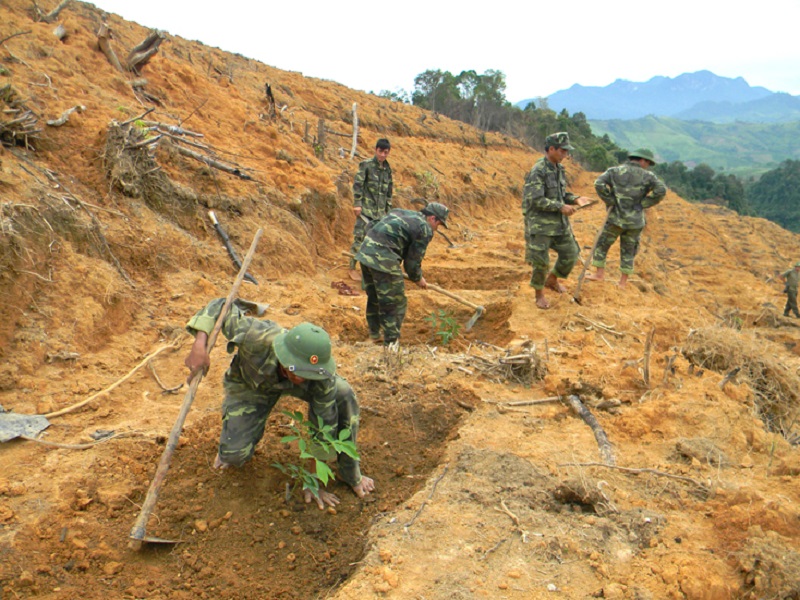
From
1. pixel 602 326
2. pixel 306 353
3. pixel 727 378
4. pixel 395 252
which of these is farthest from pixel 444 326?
pixel 306 353

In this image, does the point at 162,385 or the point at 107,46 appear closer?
the point at 162,385

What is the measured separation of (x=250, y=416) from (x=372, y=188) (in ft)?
13.7

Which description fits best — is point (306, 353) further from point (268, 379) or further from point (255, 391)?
point (255, 391)

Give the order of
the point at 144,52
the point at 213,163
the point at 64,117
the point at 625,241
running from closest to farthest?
the point at 64,117
the point at 213,163
the point at 625,241
the point at 144,52

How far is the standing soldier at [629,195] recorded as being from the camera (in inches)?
247

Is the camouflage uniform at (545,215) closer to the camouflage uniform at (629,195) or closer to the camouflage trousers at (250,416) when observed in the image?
the camouflage uniform at (629,195)

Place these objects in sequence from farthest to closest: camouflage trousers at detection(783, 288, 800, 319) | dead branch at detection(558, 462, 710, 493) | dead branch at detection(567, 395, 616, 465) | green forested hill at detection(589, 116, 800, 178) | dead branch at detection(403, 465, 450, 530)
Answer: green forested hill at detection(589, 116, 800, 178) → camouflage trousers at detection(783, 288, 800, 319) → dead branch at detection(567, 395, 616, 465) → dead branch at detection(558, 462, 710, 493) → dead branch at detection(403, 465, 450, 530)

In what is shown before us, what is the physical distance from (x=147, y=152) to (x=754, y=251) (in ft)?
51.8

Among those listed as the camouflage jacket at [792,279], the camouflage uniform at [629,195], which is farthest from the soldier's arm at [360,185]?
the camouflage jacket at [792,279]

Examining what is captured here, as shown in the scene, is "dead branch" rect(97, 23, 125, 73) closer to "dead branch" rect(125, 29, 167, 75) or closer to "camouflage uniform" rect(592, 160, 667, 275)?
"dead branch" rect(125, 29, 167, 75)

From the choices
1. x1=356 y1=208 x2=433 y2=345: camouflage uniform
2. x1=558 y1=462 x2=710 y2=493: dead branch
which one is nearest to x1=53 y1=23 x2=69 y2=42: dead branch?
x1=356 y1=208 x2=433 y2=345: camouflage uniform

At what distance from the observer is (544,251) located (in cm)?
561

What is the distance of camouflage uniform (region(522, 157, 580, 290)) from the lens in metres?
5.52

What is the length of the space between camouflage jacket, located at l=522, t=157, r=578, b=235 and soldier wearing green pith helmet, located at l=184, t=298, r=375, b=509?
3399 mm
